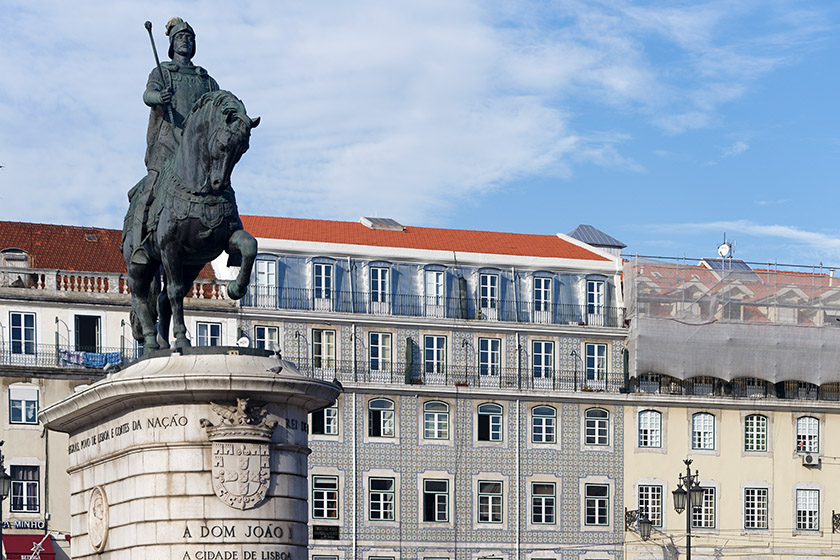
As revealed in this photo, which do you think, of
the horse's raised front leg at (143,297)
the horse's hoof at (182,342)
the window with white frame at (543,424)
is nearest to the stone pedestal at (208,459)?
the horse's hoof at (182,342)

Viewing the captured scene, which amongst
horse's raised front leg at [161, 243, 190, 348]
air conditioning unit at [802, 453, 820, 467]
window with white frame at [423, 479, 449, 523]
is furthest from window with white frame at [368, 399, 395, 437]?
horse's raised front leg at [161, 243, 190, 348]

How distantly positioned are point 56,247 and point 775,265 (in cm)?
3130

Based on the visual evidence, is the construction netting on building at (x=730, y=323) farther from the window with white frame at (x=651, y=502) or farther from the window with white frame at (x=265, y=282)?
the window with white frame at (x=265, y=282)

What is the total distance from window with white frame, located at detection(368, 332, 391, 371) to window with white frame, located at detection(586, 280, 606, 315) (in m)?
9.14

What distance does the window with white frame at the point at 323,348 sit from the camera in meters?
77.9

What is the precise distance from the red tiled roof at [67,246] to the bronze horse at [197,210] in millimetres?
50762

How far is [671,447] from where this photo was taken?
81.4 metres

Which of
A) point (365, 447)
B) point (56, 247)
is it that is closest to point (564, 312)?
point (365, 447)

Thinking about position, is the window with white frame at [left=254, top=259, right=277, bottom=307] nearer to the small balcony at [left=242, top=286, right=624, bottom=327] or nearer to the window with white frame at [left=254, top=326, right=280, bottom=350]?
the small balcony at [left=242, top=286, right=624, bottom=327]

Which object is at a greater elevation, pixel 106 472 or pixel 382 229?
pixel 382 229

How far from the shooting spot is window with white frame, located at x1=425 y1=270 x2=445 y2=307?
264 ft

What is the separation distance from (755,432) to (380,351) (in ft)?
55.1

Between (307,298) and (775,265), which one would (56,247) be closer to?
(307,298)

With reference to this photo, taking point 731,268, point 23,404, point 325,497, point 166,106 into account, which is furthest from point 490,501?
point 166,106
